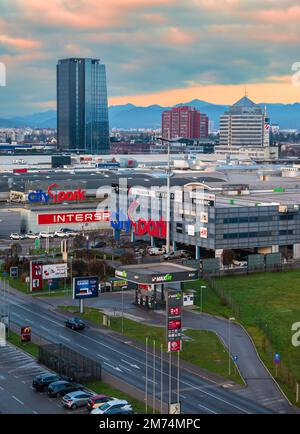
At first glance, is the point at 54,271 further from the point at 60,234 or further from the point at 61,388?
the point at 60,234

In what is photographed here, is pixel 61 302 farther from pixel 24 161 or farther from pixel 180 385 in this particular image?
pixel 24 161

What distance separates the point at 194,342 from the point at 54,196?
1664 inches

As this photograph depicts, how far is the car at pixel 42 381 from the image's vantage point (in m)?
28.4

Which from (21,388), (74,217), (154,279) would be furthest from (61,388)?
(74,217)

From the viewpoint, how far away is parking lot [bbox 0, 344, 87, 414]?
86.7 feet

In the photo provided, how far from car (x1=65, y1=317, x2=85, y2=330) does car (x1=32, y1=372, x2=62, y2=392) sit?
28.9 ft

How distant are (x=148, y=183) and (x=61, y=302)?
46.6 meters

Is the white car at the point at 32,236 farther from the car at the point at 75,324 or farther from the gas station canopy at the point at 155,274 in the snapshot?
the car at the point at 75,324

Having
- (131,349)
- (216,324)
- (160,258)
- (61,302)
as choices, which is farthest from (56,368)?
(160,258)

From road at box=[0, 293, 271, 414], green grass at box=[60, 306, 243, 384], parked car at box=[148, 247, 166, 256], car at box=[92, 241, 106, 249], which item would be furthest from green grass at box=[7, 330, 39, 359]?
car at box=[92, 241, 106, 249]

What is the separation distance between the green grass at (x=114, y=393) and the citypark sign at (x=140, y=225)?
3300 cm

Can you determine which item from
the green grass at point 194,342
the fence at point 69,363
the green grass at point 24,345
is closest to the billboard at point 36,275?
the green grass at point 194,342

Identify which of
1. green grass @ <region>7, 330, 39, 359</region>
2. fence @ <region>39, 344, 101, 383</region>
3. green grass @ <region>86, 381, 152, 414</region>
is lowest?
green grass @ <region>86, 381, 152, 414</region>

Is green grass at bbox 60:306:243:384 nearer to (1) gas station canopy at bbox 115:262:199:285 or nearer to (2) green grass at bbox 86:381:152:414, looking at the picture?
(1) gas station canopy at bbox 115:262:199:285
